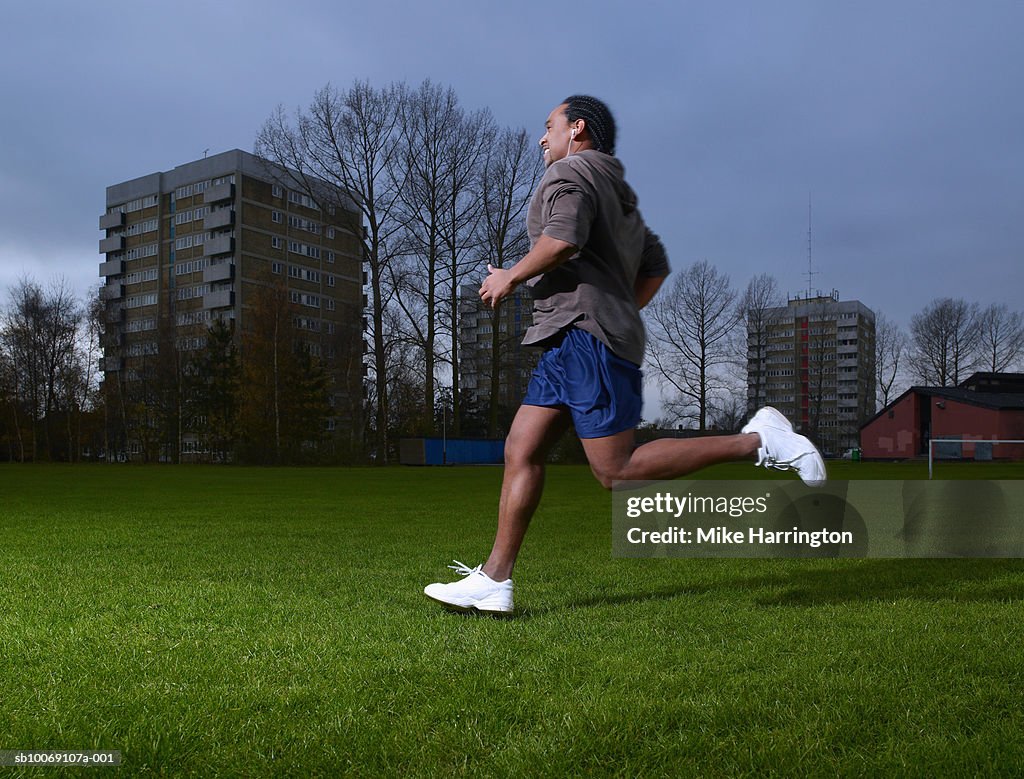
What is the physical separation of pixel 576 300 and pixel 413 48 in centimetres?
3279

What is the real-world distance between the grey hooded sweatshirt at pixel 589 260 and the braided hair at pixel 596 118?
93mm

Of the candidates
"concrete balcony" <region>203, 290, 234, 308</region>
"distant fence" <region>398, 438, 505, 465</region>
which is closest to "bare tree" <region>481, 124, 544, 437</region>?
"distant fence" <region>398, 438, 505, 465</region>

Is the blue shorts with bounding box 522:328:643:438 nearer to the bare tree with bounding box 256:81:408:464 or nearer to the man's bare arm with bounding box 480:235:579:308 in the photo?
the man's bare arm with bounding box 480:235:579:308

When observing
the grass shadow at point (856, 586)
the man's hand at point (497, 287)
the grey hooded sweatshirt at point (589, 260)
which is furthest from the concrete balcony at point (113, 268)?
the man's hand at point (497, 287)

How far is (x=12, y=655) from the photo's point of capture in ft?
8.62

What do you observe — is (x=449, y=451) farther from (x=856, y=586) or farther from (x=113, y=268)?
(x=113, y=268)

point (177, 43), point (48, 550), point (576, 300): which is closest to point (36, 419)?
point (177, 43)

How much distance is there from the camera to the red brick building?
50500 millimetres

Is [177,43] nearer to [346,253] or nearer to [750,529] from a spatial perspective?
[750,529]

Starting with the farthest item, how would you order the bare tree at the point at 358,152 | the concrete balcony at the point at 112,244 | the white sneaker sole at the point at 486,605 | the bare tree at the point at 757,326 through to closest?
the concrete balcony at the point at 112,244 < the bare tree at the point at 757,326 < the bare tree at the point at 358,152 < the white sneaker sole at the point at 486,605

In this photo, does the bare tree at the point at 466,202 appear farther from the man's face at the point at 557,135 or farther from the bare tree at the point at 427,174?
the man's face at the point at 557,135

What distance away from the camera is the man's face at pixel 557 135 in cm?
357

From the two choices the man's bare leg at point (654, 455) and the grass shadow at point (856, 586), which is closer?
the man's bare leg at point (654, 455)

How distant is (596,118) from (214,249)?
2909 inches
